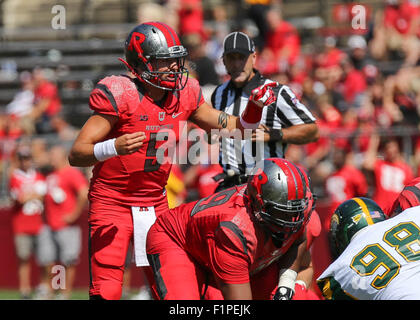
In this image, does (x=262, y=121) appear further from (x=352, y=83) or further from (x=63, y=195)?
(x=352, y=83)

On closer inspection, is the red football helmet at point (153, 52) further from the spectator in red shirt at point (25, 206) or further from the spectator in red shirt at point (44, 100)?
the spectator in red shirt at point (44, 100)

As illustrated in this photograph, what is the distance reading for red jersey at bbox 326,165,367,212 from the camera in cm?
942

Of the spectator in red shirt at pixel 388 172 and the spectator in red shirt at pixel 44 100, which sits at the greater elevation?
the spectator in red shirt at pixel 44 100

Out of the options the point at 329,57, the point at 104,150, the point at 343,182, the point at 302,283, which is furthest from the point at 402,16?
the point at 104,150

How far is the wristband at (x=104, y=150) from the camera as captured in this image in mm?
4758

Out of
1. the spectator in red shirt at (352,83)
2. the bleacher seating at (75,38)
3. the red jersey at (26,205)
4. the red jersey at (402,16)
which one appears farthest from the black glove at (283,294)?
the red jersey at (402,16)

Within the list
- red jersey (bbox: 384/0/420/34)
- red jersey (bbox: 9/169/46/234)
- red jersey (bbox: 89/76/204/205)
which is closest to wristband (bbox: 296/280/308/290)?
red jersey (bbox: 89/76/204/205)

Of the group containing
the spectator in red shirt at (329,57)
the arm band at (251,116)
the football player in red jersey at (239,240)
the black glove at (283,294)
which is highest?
the spectator in red shirt at (329,57)

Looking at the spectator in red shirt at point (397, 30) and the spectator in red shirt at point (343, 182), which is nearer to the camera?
the spectator in red shirt at point (343, 182)

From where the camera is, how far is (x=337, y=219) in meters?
A: 4.42

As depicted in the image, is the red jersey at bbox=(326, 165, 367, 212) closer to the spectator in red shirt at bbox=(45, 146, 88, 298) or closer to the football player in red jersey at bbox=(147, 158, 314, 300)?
the spectator in red shirt at bbox=(45, 146, 88, 298)

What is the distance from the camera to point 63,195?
392 inches

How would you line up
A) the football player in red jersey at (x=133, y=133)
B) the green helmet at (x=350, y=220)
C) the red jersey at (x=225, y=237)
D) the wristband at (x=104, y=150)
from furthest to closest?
the football player in red jersey at (x=133, y=133) → the wristband at (x=104, y=150) → the green helmet at (x=350, y=220) → the red jersey at (x=225, y=237)

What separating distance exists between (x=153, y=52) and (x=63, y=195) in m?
5.31
